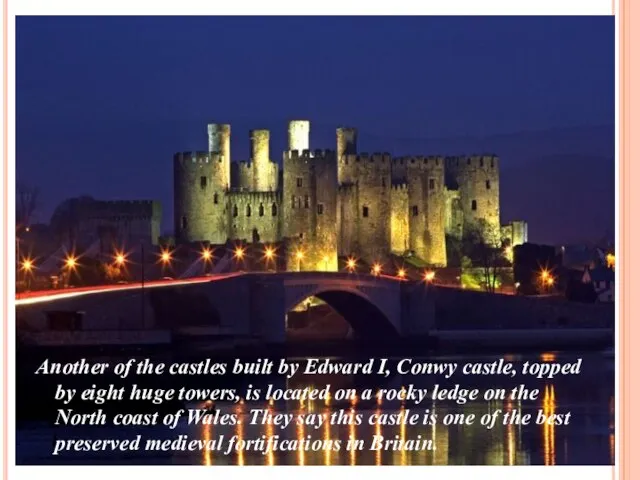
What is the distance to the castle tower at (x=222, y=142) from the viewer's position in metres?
23.6

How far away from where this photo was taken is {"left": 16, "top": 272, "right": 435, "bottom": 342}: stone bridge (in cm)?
1691

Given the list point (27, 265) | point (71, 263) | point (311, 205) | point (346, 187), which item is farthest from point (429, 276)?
point (27, 265)

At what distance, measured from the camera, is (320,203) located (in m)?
23.3

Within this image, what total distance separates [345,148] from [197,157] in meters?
1.97

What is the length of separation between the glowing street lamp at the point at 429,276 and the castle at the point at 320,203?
40 centimetres

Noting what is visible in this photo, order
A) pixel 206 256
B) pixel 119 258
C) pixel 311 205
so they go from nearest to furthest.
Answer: pixel 119 258 < pixel 206 256 < pixel 311 205

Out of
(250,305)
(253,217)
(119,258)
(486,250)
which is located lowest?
(250,305)

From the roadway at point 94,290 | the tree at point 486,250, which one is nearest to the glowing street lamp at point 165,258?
the roadway at point 94,290

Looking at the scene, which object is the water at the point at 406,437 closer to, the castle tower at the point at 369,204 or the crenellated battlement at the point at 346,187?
the castle tower at the point at 369,204

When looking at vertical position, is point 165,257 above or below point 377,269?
above

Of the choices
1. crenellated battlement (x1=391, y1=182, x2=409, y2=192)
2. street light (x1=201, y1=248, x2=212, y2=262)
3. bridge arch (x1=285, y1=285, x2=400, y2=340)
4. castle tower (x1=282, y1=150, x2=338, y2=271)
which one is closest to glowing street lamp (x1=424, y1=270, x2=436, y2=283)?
castle tower (x1=282, y1=150, x2=338, y2=271)

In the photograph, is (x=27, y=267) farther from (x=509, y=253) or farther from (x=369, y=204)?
(x=509, y=253)

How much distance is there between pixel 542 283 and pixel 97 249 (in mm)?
6061
